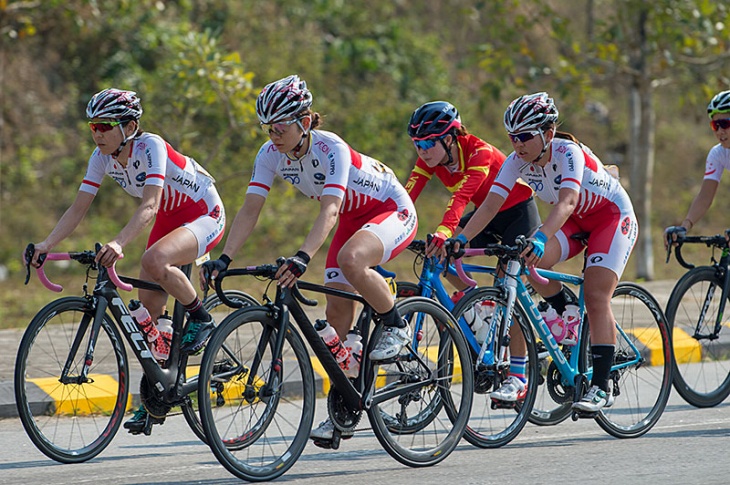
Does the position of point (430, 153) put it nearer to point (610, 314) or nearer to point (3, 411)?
point (610, 314)

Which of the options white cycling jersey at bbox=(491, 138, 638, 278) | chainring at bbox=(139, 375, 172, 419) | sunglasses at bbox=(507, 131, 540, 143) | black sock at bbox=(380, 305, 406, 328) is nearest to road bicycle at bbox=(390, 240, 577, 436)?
white cycling jersey at bbox=(491, 138, 638, 278)

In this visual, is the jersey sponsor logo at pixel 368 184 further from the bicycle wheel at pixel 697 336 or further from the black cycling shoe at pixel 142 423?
the bicycle wheel at pixel 697 336

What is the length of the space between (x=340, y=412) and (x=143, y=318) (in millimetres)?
1304

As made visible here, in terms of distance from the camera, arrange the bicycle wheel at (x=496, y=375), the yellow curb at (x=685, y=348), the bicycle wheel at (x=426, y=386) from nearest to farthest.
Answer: the bicycle wheel at (x=426, y=386) < the bicycle wheel at (x=496, y=375) < the yellow curb at (x=685, y=348)

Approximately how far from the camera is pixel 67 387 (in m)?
6.58

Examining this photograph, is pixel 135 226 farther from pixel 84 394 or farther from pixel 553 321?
pixel 553 321

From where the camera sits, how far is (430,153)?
7.03m

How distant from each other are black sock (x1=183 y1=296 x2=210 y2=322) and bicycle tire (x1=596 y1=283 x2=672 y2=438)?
2.46 meters

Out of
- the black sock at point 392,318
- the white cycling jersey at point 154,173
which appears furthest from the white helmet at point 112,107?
the black sock at point 392,318

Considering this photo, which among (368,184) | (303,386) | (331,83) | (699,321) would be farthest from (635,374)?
(331,83)

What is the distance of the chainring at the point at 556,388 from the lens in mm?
6941

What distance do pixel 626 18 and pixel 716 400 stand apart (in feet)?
27.0

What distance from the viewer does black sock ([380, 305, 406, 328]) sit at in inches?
235

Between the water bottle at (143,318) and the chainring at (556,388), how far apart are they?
2416 millimetres
